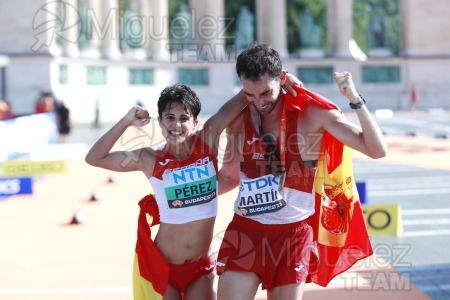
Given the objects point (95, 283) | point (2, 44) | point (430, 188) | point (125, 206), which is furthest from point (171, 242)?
point (2, 44)

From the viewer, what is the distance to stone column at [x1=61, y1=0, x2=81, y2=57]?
41469mm

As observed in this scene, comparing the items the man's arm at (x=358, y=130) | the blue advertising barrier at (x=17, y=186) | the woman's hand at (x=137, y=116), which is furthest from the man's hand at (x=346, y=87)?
the blue advertising barrier at (x=17, y=186)

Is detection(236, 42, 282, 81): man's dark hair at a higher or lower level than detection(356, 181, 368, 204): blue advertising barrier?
higher

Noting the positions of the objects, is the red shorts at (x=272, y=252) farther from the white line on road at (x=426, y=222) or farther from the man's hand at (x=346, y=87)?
the white line on road at (x=426, y=222)

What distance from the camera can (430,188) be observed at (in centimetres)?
1775

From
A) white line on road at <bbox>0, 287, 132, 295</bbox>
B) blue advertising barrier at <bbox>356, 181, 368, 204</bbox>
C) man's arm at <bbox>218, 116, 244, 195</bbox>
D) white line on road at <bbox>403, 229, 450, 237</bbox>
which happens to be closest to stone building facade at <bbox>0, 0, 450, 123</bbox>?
blue advertising barrier at <bbox>356, 181, 368, 204</bbox>

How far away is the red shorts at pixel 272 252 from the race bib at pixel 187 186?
0.41m

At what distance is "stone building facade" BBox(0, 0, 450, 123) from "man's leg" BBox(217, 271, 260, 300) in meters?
34.9

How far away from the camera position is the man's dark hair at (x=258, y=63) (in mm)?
5359

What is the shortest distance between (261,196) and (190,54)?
4280 cm

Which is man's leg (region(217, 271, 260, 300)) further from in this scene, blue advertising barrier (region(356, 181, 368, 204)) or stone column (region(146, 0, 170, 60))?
stone column (region(146, 0, 170, 60))

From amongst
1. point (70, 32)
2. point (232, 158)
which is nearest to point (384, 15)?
point (70, 32)

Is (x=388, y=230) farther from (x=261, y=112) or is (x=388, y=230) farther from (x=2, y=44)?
(x=2, y=44)

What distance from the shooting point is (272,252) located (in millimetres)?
5617
